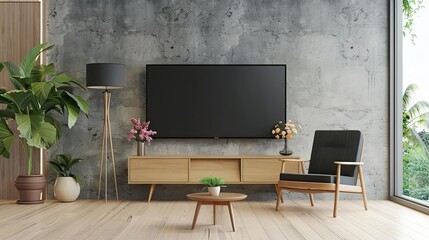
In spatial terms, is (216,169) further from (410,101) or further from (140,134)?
(410,101)

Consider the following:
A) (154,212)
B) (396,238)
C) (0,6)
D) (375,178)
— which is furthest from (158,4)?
(396,238)

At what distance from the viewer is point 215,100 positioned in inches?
303

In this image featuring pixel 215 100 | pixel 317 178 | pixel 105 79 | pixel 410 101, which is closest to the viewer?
pixel 317 178

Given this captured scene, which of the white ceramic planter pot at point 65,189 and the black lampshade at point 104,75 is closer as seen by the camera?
the black lampshade at point 104,75

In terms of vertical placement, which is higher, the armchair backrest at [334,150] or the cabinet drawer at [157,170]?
the armchair backrest at [334,150]

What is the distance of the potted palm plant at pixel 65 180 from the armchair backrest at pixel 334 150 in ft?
9.44

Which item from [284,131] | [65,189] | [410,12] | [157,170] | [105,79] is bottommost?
[65,189]

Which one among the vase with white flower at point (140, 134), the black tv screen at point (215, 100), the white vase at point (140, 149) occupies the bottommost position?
the white vase at point (140, 149)

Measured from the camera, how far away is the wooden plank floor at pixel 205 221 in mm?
5078

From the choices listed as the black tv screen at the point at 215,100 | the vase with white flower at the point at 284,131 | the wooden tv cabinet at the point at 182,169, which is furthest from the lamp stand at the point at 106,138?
the vase with white flower at the point at 284,131

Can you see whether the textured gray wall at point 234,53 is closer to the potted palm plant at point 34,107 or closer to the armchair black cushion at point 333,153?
the potted palm plant at point 34,107

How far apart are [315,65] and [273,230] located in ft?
10.4

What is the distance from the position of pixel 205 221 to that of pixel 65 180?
235 centimetres

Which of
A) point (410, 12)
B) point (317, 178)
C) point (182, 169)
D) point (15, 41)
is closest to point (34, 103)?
point (15, 41)
